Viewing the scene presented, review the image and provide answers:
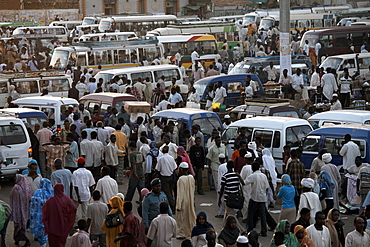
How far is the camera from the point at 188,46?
115ft

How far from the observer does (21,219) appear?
12383 millimetres

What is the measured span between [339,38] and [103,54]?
1258 cm

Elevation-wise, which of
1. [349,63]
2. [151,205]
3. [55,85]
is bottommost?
[151,205]

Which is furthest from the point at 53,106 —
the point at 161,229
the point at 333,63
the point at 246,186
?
the point at 333,63

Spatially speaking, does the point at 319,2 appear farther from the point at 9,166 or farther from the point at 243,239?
the point at 243,239

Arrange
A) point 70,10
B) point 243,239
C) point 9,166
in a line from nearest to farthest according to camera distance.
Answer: point 243,239
point 9,166
point 70,10

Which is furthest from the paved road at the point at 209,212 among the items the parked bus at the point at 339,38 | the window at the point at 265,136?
the parked bus at the point at 339,38

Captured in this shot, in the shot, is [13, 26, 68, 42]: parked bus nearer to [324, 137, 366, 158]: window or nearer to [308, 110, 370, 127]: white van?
[308, 110, 370, 127]: white van

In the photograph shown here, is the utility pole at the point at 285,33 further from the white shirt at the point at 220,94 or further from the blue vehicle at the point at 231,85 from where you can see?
the white shirt at the point at 220,94

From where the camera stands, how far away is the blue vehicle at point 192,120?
1766 centimetres

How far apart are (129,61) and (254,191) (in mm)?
19411

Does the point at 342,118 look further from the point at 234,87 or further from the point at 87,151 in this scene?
the point at 234,87

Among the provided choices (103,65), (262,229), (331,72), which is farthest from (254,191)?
(103,65)

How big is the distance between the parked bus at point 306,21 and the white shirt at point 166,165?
1318 inches
